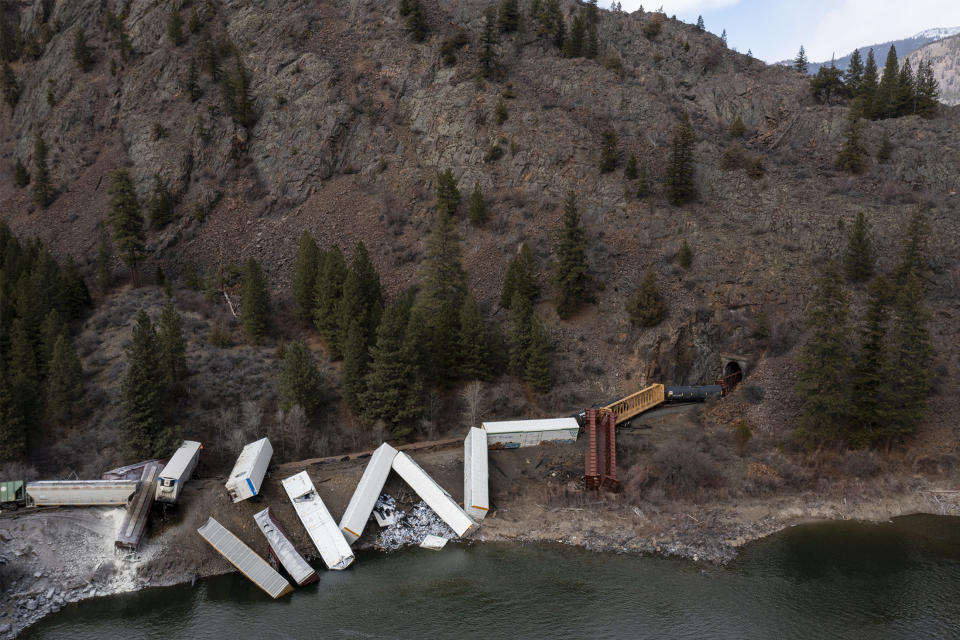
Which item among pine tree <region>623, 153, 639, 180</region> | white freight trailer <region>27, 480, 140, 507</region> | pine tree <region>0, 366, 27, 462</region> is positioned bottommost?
white freight trailer <region>27, 480, 140, 507</region>

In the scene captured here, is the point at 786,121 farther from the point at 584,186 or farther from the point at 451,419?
the point at 451,419

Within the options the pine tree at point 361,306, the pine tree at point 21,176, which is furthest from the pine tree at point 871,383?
the pine tree at point 21,176

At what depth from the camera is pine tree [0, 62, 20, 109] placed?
3366 inches

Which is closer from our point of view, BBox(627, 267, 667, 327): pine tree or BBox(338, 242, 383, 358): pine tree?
BBox(338, 242, 383, 358): pine tree

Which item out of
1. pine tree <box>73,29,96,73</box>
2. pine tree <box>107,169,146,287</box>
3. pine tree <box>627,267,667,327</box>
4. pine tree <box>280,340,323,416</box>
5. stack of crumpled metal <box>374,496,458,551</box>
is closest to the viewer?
stack of crumpled metal <box>374,496,458,551</box>

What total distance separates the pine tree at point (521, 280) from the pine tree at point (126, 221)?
3696 cm

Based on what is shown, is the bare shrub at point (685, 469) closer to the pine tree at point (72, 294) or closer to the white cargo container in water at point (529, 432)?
the white cargo container in water at point (529, 432)

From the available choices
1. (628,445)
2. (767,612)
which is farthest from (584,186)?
(767,612)

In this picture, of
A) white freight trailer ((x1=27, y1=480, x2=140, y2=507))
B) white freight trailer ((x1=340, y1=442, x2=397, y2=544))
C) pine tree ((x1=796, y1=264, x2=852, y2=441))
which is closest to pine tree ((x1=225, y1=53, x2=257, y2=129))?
white freight trailer ((x1=27, y1=480, x2=140, y2=507))

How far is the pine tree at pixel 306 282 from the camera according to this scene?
5328 cm

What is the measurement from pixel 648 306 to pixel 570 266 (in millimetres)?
6948

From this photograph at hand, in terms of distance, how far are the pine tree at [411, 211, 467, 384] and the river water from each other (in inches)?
610

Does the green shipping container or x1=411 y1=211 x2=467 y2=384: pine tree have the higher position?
x1=411 y1=211 x2=467 y2=384: pine tree

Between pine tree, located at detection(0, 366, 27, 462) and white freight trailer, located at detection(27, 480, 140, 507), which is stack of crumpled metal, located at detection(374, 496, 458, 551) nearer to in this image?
white freight trailer, located at detection(27, 480, 140, 507)
